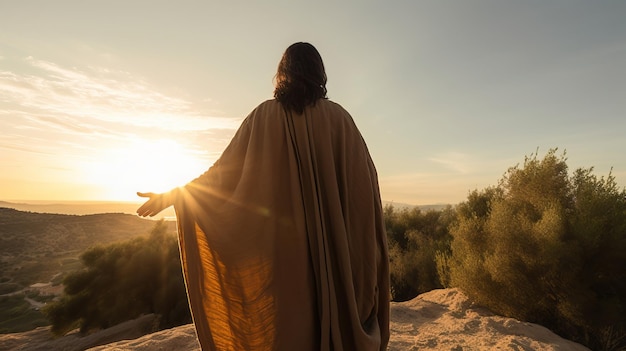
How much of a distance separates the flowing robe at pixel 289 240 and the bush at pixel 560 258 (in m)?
5.87

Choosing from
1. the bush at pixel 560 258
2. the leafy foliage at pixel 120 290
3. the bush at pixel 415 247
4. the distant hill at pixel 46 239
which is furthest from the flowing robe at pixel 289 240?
the distant hill at pixel 46 239

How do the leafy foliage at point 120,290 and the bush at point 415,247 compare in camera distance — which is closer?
the bush at point 415,247

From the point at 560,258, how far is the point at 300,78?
6.59 metres

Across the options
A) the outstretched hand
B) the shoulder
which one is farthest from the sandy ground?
the shoulder

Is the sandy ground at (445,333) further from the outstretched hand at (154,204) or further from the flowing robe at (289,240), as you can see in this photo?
the outstretched hand at (154,204)

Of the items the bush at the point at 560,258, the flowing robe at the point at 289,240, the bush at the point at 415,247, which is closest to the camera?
the flowing robe at the point at 289,240

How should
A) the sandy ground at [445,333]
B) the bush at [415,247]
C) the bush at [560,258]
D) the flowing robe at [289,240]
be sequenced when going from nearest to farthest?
the flowing robe at [289,240], the sandy ground at [445,333], the bush at [560,258], the bush at [415,247]

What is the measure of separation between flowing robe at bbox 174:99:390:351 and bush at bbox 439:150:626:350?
587 cm

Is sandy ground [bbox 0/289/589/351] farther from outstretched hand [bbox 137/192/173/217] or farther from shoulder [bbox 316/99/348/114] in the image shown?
shoulder [bbox 316/99/348/114]

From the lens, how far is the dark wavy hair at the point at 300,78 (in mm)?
2123

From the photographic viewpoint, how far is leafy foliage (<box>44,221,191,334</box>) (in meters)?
13.5

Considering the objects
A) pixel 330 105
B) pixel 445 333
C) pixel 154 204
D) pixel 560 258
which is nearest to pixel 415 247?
pixel 560 258

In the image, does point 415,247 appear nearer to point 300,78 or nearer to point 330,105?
point 330,105

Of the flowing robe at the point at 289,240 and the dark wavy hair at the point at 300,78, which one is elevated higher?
the dark wavy hair at the point at 300,78
